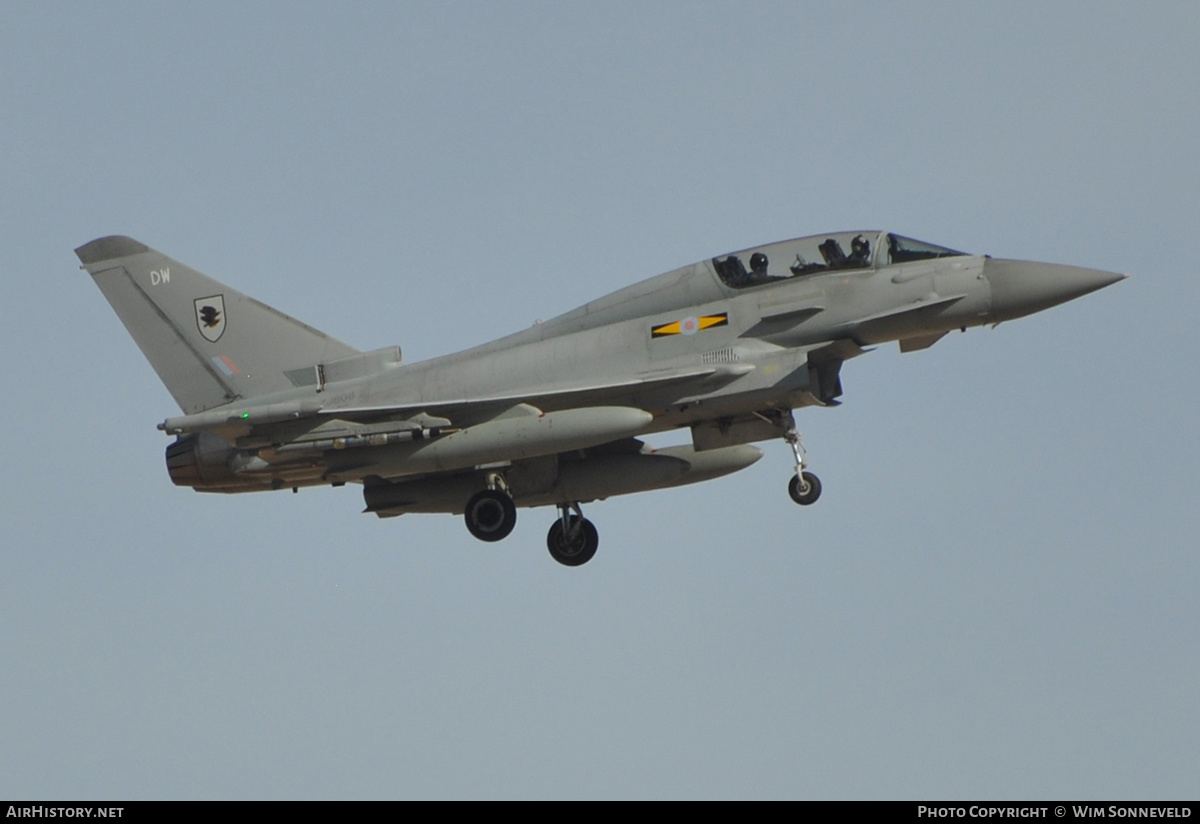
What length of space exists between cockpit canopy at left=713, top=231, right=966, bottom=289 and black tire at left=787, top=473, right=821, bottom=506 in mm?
2215

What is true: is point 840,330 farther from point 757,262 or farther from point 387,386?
point 387,386

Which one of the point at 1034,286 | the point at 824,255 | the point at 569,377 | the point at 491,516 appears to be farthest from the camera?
the point at 491,516

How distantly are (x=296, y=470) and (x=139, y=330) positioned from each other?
303 cm

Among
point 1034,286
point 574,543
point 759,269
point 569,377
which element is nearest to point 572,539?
point 574,543

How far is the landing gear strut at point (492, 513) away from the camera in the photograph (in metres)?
18.9

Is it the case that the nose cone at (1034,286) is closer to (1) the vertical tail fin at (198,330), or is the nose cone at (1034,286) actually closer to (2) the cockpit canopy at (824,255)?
(2) the cockpit canopy at (824,255)

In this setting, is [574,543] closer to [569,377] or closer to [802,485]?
[569,377]

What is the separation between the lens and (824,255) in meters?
17.7

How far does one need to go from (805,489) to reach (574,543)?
3713 mm

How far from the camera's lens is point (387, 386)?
1895cm
